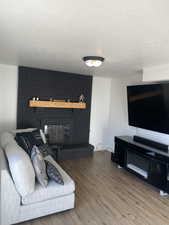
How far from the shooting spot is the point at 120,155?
399 cm

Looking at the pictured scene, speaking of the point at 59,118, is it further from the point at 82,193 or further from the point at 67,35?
the point at 67,35

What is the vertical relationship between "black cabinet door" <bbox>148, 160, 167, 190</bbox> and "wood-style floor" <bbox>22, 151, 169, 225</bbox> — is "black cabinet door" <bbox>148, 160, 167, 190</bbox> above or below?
above

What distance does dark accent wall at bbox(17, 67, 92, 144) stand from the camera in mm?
4078

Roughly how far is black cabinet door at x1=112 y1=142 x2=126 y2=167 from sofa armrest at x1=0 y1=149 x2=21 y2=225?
2405 mm

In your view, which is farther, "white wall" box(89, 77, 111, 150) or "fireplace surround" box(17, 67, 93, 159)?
"white wall" box(89, 77, 111, 150)

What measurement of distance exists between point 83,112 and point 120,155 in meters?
1.58

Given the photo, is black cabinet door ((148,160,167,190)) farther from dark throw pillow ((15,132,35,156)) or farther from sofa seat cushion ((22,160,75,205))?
dark throw pillow ((15,132,35,156))

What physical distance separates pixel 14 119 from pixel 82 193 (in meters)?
2.27

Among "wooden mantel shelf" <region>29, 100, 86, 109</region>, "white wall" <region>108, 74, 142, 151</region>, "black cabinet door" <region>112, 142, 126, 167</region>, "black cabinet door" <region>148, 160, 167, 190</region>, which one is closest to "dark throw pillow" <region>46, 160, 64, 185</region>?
"black cabinet door" <region>148, 160, 167, 190</region>

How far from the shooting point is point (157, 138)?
12.3ft

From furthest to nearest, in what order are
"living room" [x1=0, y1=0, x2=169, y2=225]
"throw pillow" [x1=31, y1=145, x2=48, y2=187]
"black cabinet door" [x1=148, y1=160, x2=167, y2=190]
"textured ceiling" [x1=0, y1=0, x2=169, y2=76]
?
"black cabinet door" [x1=148, y1=160, x2=167, y2=190]
"throw pillow" [x1=31, y1=145, x2=48, y2=187]
"living room" [x1=0, y1=0, x2=169, y2=225]
"textured ceiling" [x1=0, y1=0, x2=169, y2=76]

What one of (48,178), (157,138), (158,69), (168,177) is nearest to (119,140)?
(157,138)

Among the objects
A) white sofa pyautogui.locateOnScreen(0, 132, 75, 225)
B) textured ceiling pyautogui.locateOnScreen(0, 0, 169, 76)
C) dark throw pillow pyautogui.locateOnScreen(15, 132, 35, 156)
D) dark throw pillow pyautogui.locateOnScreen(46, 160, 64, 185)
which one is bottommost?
white sofa pyautogui.locateOnScreen(0, 132, 75, 225)

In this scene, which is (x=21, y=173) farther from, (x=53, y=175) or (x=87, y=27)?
(x=87, y=27)
